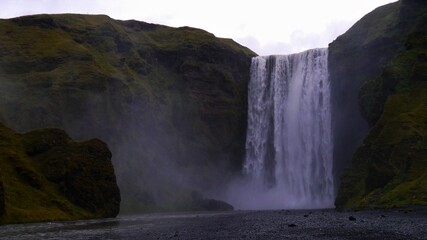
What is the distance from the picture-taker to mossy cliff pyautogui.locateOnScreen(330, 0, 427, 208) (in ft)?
169

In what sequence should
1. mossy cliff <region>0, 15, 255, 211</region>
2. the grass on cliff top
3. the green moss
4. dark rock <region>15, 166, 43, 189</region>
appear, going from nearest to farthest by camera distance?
the grass on cliff top < the green moss < dark rock <region>15, 166, 43, 189</region> < mossy cliff <region>0, 15, 255, 211</region>

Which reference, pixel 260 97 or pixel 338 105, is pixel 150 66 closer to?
pixel 260 97

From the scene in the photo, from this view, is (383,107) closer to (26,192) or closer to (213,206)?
(213,206)

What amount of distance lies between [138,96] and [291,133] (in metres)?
27.8

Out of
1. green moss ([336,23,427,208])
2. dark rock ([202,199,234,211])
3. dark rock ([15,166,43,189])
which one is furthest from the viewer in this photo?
dark rock ([202,199,234,211])

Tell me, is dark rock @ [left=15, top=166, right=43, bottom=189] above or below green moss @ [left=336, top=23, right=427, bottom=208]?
below

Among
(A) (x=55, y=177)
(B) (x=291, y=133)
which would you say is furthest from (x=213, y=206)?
(A) (x=55, y=177)

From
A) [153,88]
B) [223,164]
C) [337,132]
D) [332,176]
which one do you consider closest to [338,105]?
[337,132]

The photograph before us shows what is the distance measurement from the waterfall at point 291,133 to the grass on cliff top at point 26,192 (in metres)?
42.6

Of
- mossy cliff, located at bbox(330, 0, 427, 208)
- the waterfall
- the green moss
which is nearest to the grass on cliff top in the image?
mossy cliff, located at bbox(330, 0, 427, 208)

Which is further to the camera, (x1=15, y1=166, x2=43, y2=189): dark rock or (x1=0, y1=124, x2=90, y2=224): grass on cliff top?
(x1=15, y1=166, x2=43, y2=189): dark rock

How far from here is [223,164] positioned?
96.0 metres

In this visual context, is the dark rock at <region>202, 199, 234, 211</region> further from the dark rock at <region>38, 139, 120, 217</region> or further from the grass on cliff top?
the grass on cliff top

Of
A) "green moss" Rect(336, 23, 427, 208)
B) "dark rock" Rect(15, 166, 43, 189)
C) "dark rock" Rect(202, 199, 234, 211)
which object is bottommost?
"dark rock" Rect(202, 199, 234, 211)
